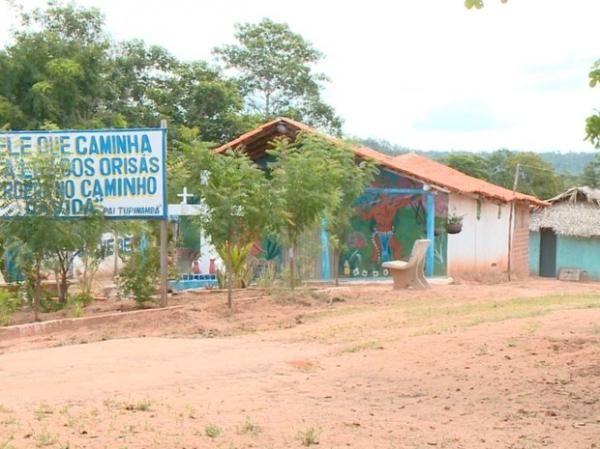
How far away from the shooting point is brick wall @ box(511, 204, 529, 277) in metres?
31.1

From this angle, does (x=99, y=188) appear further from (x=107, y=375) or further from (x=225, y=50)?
(x=225, y=50)

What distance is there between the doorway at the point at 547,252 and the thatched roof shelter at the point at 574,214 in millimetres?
1417

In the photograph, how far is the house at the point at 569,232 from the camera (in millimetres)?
35062

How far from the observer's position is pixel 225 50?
3903 centimetres

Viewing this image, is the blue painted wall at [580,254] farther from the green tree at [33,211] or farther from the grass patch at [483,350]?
the grass patch at [483,350]

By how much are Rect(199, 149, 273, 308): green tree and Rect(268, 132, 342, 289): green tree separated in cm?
63

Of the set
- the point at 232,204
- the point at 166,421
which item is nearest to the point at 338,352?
the point at 166,421

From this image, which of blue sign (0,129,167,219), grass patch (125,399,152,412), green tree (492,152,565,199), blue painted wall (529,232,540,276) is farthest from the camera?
green tree (492,152,565,199)

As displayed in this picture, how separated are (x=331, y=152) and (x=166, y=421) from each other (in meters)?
13.4

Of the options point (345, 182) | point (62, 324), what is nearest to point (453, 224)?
point (345, 182)

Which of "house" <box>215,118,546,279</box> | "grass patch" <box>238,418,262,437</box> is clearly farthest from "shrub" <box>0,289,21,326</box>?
"house" <box>215,118,546,279</box>

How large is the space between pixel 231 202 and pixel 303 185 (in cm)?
237

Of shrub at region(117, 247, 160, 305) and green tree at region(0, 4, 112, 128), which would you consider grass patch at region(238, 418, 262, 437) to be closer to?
shrub at region(117, 247, 160, 305)

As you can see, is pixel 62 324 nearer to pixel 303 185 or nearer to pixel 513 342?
pixel 303 185
